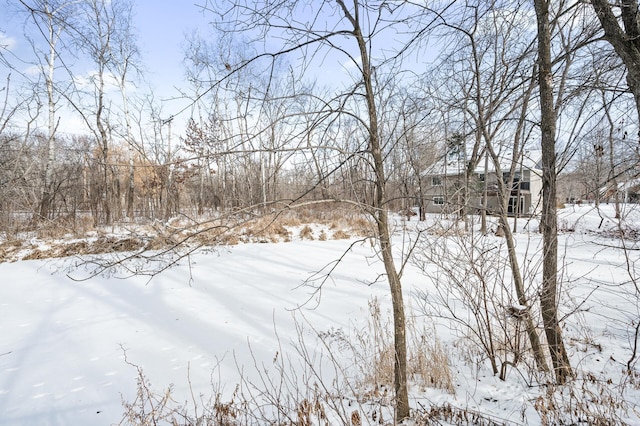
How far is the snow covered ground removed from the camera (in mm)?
2885

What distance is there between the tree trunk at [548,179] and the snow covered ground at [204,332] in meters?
0.17

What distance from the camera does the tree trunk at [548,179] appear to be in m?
2.68

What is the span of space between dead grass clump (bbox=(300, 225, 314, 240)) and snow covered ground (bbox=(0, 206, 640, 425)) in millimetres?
3877

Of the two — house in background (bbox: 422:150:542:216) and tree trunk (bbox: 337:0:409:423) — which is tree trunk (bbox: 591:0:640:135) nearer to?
house in background (bbox: 422:150:542:216)

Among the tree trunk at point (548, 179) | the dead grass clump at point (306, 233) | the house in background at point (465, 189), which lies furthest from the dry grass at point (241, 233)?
the tree trunk at point (548, 179)

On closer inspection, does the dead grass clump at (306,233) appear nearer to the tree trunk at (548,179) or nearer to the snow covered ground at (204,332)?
the snow covered ground at (204,332)

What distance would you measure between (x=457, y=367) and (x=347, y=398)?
146 centimetres

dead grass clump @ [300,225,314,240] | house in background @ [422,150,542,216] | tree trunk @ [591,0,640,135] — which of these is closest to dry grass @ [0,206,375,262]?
dead grass clump @ [300,225,314,240]

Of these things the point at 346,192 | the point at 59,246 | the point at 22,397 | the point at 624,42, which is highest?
the point at 624,42

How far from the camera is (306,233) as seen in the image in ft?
40.5

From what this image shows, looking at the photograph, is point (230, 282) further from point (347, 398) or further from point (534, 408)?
point (534, 408)

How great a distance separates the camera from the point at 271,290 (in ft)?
21.5

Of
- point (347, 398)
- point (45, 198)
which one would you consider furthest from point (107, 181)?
point (347, 398)

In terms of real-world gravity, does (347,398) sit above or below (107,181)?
below
